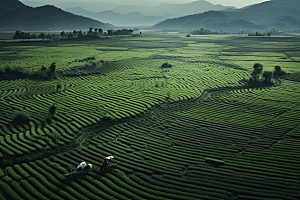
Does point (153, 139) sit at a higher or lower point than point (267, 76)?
lower

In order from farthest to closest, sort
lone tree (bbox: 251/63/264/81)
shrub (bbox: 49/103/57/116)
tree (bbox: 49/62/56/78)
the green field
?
tree (bbox: 49/62/56/78) → lone tree (bbox: 251/63/264/81) → shrub (bbox: 49/103/57/116) → the green field

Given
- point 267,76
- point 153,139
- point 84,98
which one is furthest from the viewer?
point 267,76

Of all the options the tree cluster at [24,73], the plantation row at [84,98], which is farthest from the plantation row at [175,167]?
the tree cluster at [24,73]

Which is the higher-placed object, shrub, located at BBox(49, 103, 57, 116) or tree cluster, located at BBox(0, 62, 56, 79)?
tree cluster, located at BBox(0, 62, 56, 79)

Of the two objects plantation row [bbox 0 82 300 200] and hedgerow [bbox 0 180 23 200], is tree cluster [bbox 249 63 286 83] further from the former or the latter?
hedgerow [bbox 0 180 23 200]

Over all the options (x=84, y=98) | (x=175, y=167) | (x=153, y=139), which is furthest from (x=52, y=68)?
(x=175, y=167)

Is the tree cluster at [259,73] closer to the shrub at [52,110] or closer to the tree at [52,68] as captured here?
the shrub at [52,110]

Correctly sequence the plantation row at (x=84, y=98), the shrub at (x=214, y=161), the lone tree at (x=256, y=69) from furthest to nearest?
the lone tree at (x=256, y=69)
the plantation row at (x=84, y=98)
the shrub at (x=214, y=161)

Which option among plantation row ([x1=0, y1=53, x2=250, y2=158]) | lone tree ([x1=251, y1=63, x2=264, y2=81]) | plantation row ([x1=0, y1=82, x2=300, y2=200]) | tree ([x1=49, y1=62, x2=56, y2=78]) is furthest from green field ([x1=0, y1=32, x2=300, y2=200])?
tree ([x1=49, y1=62, x2=56, y2=78])

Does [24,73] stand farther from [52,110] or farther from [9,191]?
[9,191]
